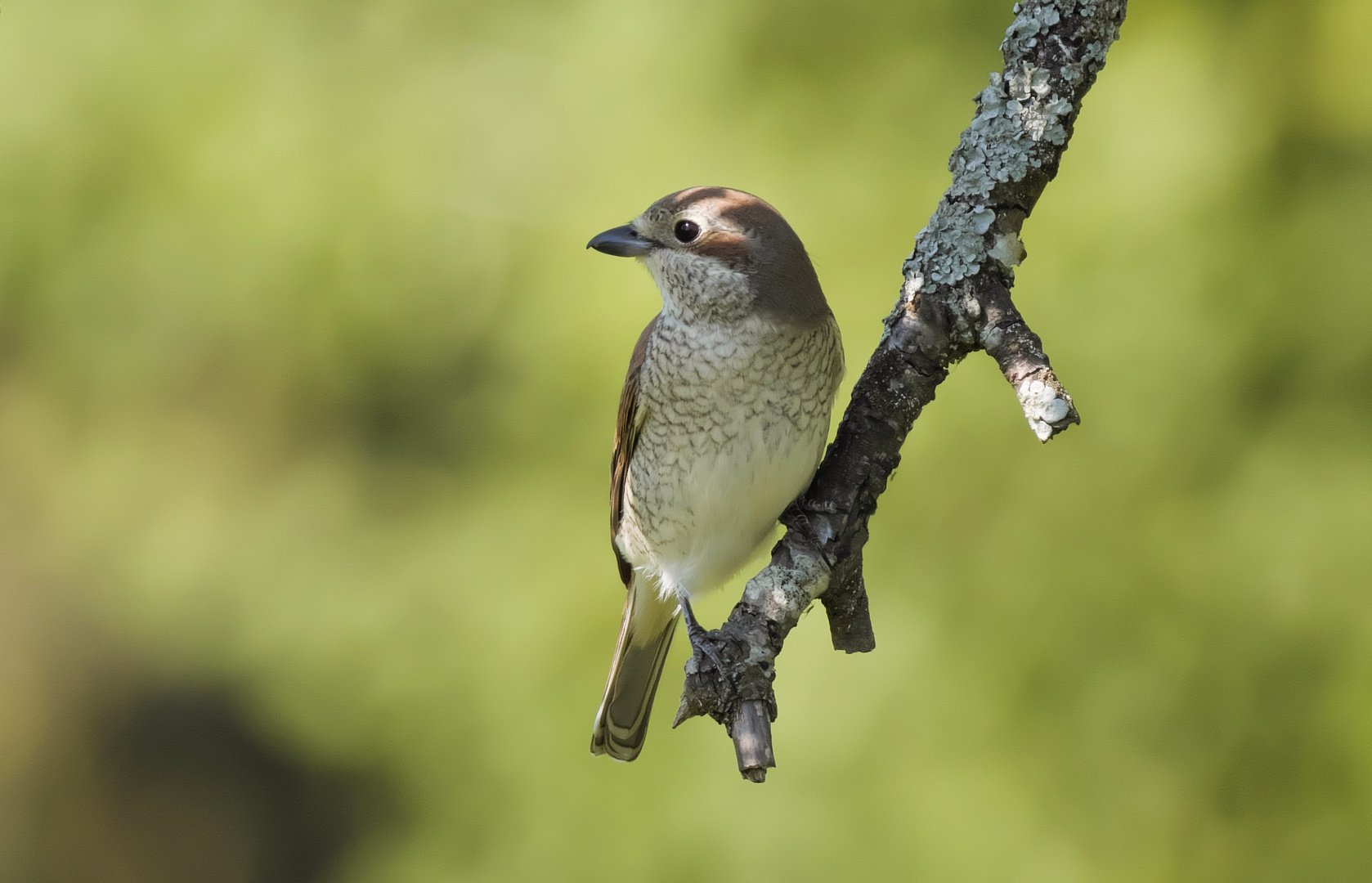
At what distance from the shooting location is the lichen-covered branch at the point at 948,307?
7.34ft

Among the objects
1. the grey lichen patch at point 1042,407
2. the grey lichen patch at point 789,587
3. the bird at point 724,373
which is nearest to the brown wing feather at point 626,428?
the bird at point 724,373

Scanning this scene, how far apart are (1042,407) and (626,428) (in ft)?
4.63

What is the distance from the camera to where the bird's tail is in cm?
345

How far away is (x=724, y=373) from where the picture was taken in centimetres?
265

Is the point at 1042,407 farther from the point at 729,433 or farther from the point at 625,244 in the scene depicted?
the point at 625,244

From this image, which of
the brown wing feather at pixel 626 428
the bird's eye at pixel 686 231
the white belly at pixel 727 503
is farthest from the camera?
the brown wing feather at pixel 626 428

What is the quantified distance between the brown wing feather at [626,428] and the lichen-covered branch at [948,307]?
638 mm

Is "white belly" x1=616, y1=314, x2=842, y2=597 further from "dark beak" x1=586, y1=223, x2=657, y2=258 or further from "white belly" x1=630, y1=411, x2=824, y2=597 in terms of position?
"dark beak" x1=586, y1=223, x2=657, y2=258

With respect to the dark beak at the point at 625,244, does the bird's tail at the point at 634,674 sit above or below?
below

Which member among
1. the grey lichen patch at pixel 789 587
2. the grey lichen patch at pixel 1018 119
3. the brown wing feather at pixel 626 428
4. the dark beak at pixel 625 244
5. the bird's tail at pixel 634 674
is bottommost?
the bird's tail at pixel 634 674

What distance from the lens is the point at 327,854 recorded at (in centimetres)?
502

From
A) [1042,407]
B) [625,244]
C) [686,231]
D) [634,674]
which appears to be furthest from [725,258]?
[634,674]

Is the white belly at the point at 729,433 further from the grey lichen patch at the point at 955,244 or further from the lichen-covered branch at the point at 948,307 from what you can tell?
the grey lichen patch at the point at 955,244

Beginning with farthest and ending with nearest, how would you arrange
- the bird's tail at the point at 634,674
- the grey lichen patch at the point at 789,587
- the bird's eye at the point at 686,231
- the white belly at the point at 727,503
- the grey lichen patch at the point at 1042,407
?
the bird's tail at the point at 634,674 → the bird's eye at the point at 686,231 → the white belly at the point at 727,503 → the grey lichen patch at the point at 789,587 → the grey lichen patch at the point at 1042,407
